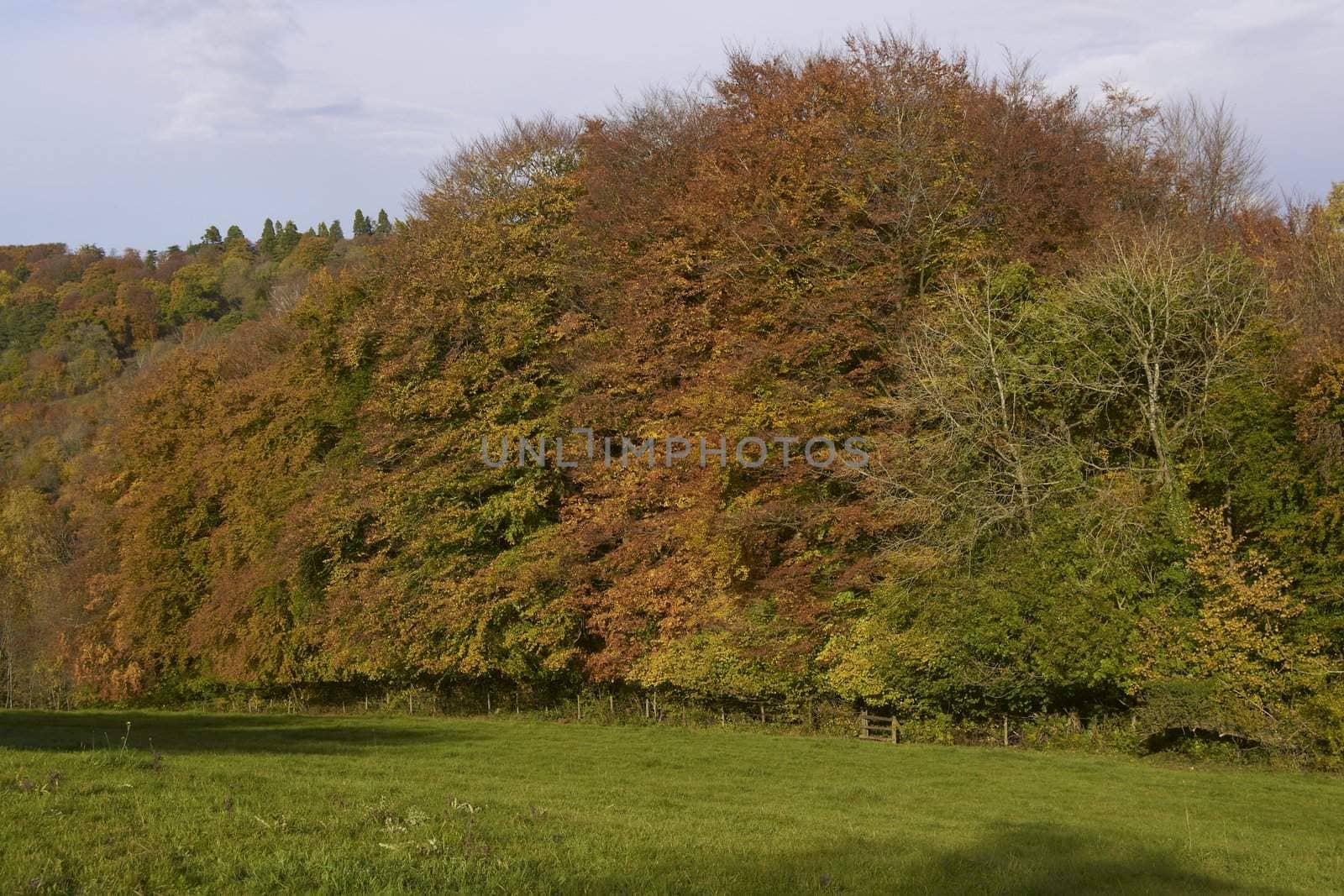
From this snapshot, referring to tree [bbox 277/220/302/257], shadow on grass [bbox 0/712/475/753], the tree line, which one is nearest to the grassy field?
shadow on grass [bbox 0/712/475/753]

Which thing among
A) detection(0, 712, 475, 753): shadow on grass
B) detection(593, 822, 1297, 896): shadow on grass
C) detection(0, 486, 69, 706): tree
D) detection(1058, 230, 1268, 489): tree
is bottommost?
detection(0, 712, 475, 753): shadow on grass

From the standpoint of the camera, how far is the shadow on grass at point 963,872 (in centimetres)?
806

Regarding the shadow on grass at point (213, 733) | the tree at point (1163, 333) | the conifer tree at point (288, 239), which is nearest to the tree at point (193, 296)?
the conifer tree at point (288, 239)

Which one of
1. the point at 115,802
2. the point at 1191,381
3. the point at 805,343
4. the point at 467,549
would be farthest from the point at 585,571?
the point at 115,802

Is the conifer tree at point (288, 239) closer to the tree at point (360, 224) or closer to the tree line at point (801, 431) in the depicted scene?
the tree at point (360, 224)

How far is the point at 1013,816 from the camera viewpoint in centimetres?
1418

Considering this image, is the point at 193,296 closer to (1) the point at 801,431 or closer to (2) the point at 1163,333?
(1) the point at 801,431

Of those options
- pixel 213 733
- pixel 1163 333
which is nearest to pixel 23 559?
pixel 213 733

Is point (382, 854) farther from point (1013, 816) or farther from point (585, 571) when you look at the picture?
point (585, 571)

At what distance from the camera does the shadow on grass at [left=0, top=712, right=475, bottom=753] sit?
57.1 feet

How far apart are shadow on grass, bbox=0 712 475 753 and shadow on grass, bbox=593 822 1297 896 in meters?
9.66

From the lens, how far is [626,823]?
10508 millimetres

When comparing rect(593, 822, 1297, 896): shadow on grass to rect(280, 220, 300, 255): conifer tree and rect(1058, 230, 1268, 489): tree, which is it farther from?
rect(280, 220, 300, 255): conifer tree

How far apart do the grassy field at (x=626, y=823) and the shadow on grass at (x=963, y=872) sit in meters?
0.04
